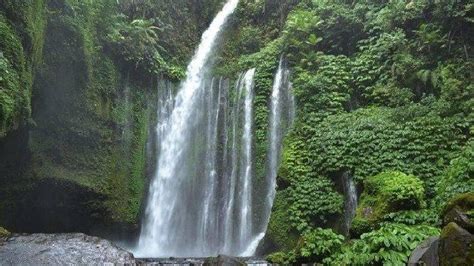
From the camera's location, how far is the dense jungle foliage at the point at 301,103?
9.71 m

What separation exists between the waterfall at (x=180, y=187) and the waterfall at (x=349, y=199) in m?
5.11

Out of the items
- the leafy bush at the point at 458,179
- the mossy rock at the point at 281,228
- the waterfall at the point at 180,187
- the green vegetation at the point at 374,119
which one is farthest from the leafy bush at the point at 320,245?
the waterfall at the point at 180,187

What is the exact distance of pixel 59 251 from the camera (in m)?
8.35

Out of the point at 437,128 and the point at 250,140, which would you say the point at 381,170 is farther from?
the point at 250,140

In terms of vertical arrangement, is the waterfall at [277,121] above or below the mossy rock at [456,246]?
above

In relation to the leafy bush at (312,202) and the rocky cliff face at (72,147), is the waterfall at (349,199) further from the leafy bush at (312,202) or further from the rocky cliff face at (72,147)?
the rocky cliff face at (72,147)

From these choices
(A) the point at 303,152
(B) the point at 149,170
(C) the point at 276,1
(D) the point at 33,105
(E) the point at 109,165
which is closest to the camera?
(A) the point at 303,152

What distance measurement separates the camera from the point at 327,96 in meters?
14.5

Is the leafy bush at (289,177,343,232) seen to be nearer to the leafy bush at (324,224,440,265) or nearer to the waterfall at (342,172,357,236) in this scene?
the waterfall at (342,172,357,236)

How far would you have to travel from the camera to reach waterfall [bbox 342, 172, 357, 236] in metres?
10.8

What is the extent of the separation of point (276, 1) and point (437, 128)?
11064 millimetres

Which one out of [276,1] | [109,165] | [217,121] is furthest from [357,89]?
[109,165]

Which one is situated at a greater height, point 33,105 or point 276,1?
point 276,1

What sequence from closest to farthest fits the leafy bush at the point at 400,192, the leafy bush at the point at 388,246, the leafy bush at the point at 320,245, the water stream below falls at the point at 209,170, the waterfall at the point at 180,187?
the leafy bush at the point at 388,246 → the leafy bush at the point at 320,245 → the leafy bush at the point at 400,192 → the water stream below falls at the point at 209,170 → the waterfall at the point at 180,187
